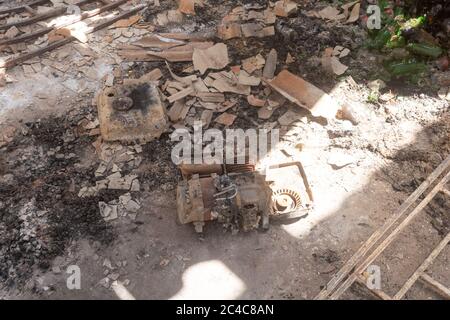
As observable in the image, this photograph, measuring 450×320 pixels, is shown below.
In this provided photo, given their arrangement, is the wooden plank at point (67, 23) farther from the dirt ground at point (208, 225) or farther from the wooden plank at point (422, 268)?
the wooden plank at point (422, 268)

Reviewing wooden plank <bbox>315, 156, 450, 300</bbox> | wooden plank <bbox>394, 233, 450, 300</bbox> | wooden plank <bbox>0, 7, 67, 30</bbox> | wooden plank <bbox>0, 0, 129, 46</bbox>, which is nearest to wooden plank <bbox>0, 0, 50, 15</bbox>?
wooden plank <bbox>0, 7, 67, 30</bbox>

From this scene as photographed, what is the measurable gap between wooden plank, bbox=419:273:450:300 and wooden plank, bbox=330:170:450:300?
56 centimetres

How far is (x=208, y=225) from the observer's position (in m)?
5.87

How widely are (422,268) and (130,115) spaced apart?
451cm

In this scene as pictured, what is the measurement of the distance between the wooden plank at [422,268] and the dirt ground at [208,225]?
0.51 ft

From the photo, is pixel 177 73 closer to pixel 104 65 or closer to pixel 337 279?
pixel 104 65

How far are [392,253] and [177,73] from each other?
→ 4.58 metres

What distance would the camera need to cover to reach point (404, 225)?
5590mm

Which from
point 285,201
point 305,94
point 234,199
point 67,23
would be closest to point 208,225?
point 234,199

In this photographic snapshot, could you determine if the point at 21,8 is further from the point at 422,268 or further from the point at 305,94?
the point at 422,268

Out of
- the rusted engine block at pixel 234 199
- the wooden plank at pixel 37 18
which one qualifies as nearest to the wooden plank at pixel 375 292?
the rusted engine block at pixel 234 199

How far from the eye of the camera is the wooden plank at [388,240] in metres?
5.16
